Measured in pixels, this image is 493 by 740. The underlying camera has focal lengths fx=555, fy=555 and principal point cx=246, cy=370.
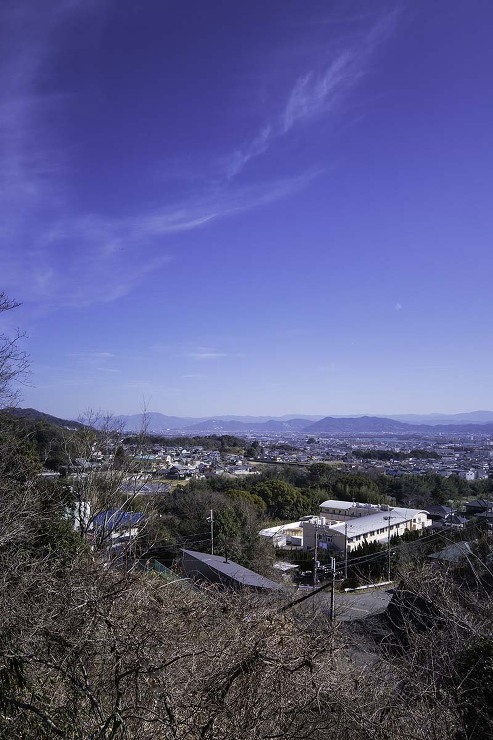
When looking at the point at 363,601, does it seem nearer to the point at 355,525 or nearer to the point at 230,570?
the point at 230,570

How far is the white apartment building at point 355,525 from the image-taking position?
22344mm

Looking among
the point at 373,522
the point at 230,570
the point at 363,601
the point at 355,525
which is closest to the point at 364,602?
the point at 363,601

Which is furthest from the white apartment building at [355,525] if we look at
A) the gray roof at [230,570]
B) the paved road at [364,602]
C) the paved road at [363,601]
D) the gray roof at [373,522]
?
the gray roof at [230,570]

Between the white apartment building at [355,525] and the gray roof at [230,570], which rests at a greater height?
the gray roof at [230,570]

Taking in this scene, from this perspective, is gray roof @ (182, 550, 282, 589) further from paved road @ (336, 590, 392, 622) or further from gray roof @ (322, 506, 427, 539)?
gray roof @ (322, 506, 427, 539)

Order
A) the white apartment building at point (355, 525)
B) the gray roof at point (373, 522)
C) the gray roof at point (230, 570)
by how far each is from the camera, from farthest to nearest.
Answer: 1. the gray roof at point (373, 522)
2. the white apartment building at point (355, 525)
3. the gray roof at point (230, 570)

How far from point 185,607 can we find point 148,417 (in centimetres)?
932

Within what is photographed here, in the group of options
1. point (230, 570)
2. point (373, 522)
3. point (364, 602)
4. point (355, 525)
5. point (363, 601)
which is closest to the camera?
point (230, 570)

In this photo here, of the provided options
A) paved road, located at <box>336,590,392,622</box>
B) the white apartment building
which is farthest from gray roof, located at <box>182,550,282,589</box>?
the white apartment building

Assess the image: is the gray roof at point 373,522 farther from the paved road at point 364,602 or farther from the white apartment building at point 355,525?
the paved road at point 364,602

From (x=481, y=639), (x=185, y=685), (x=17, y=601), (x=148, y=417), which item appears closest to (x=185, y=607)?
(x=17, y=601)

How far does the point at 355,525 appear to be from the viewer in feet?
77.4

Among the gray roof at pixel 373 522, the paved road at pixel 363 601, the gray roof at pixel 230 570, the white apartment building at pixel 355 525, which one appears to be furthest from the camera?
the gray roof at pixel 373 522

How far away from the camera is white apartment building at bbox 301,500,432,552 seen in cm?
2234
